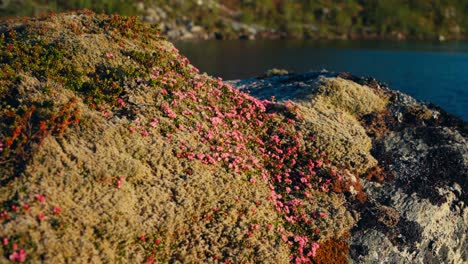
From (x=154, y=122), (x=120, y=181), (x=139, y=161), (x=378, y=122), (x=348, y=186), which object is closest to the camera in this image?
(x=120, y=181)

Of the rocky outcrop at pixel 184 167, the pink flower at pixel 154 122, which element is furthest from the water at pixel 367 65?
the pink flower at pixel 154 122

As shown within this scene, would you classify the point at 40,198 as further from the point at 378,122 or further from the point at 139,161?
the point at 378,122

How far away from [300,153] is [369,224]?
17.3 ft

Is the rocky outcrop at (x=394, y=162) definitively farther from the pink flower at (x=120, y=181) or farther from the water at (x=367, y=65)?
the water at (x=367, y=65)

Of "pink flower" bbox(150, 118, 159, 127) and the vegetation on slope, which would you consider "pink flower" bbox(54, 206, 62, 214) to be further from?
"pink flower" bbox(150, 118, 159, 127)

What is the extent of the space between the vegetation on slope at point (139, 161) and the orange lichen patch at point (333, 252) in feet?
0.40

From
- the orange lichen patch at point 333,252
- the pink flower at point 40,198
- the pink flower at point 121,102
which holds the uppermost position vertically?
the pink flower at point 121,102

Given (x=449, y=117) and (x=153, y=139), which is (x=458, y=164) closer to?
(x=449, y=117)

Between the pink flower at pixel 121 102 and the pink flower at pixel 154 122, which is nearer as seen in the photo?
the pink flower at pixel 154 122

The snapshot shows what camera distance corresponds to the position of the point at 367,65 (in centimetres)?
10512

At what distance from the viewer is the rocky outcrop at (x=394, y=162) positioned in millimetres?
21578

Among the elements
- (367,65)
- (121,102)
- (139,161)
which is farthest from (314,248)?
(367,65)

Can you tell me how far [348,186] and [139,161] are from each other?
37.1ft

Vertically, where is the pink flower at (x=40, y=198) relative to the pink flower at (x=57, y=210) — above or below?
above
